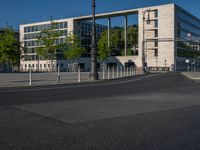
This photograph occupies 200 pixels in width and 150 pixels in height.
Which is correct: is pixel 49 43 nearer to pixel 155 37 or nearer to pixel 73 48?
pixel 73 48

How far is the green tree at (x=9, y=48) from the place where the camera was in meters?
42.4

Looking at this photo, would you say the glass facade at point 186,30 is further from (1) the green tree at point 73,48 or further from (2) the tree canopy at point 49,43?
(2) the tree canopy at point 49,43

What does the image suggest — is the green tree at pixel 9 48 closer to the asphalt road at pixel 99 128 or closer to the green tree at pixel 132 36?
the asphalt road at pixel 99 128

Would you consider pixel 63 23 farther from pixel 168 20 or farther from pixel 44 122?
pixel 44 122

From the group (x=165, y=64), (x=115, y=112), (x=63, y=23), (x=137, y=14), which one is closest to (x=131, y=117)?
(x=115, y=112)

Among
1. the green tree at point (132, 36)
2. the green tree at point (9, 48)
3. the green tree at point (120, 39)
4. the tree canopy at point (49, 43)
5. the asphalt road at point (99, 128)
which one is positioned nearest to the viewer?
the asphalt road at point (99, 128)

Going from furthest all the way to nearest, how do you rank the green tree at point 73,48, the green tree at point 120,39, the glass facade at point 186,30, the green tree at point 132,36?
the green tree at point 132,36 → the green tree at point 120,39 → the glass facade at point 186,30 → the green tree at point 73,48

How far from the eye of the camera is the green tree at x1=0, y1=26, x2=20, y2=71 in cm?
4240

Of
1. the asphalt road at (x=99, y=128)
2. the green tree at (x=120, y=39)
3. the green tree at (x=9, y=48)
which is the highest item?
the green tree at (x=120, y=39)

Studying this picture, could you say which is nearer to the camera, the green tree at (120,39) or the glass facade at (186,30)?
the glass facade at (186,30)

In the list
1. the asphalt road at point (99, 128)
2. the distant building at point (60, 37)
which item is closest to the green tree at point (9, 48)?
the asphalt road at point (99, 128)

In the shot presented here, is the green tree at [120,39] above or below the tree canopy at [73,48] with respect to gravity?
above

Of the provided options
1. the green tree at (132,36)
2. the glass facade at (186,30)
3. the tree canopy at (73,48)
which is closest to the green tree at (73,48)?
the tree canopy at (73,48)

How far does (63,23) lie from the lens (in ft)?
400
